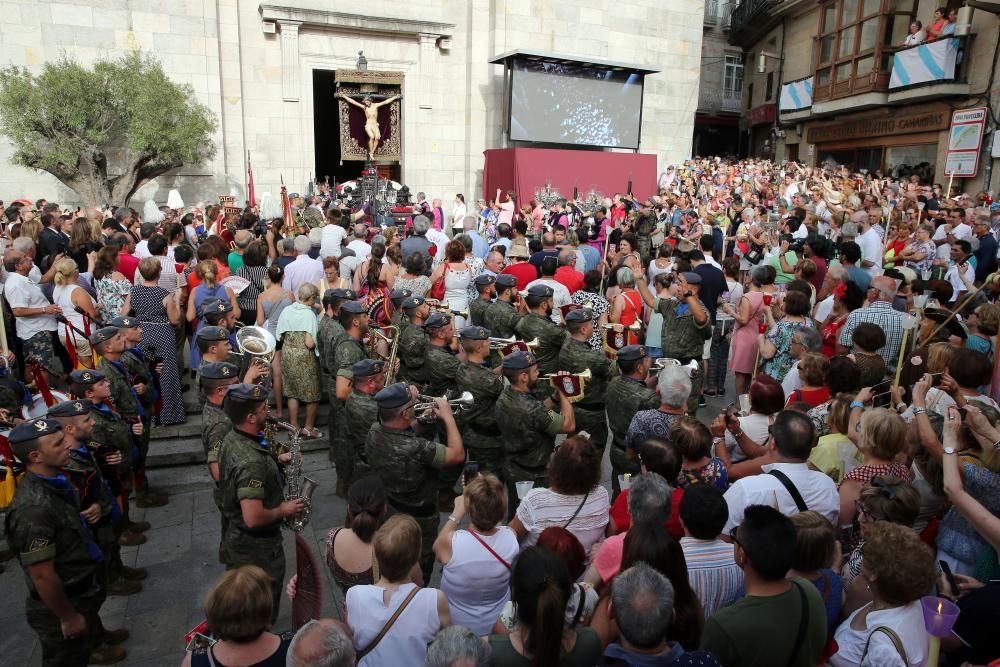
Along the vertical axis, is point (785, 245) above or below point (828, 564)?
above

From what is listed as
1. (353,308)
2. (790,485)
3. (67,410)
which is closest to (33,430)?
(67,410)

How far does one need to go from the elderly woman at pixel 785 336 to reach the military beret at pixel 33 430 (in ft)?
17.9

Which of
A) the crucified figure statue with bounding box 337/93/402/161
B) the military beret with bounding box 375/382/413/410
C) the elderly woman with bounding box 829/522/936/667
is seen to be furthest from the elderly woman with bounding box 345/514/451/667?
the crucified figure statue with bounding box 337/93/402/161

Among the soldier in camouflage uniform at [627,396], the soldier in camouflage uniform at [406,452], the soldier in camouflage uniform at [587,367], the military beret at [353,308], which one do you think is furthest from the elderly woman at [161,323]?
the soldier in camouflage uniform at [627,396]

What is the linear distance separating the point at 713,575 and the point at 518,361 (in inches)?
82.0

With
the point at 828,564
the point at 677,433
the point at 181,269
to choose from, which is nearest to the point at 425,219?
the point at 181,269

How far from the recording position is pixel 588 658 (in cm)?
236

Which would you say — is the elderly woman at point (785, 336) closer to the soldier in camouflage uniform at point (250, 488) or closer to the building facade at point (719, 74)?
the soldier in camouflage uniform at point (250, 488)

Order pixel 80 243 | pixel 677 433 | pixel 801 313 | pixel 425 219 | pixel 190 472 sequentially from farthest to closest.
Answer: pixel 425 219, pixel 80 243, pixel 190 472, pixel 801 313, pixel 677 433

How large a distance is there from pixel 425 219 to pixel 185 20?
11.9m

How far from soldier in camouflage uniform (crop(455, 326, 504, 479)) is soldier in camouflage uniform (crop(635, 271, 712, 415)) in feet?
8.47

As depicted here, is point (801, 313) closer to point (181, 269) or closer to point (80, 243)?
point (181, 269)

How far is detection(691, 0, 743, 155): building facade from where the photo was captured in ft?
114

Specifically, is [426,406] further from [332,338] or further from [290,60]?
[290,60]
